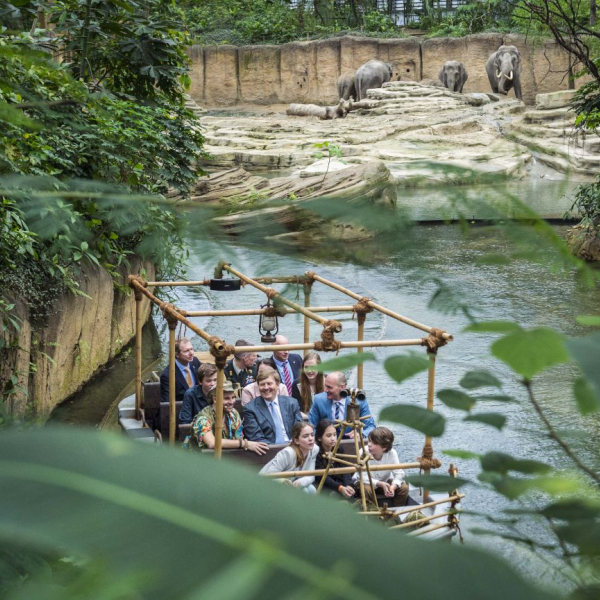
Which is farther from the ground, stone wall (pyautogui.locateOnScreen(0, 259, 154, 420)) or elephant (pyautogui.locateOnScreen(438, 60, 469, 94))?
elephant (pyautogui.locateOnScreen(438, 60, 469, 94))

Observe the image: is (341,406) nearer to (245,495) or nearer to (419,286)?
(419,286)

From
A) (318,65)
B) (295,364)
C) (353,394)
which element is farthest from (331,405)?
(318,65)

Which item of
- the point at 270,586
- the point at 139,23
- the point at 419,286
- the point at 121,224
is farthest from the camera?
the point at 139,23

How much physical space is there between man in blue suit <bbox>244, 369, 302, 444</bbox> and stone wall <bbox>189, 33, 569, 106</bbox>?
2800 cm

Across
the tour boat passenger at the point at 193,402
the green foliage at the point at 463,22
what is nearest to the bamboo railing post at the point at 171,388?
the tour boat passenger at the point at 193,402

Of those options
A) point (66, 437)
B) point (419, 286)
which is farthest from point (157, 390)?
point (66, 437)

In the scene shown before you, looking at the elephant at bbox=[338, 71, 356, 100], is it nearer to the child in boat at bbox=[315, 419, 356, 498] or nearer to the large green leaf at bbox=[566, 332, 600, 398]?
the child in boat at bbox=[315, 419, 356, 498]

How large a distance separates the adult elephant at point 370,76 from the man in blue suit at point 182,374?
24208 mm

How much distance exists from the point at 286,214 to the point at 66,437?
1.79ft

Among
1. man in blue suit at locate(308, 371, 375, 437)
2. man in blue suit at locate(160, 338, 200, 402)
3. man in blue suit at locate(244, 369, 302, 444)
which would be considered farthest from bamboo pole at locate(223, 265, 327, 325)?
man in blue suit at locate(160, 338, 200, 402)

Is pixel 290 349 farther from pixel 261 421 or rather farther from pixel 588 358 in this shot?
pixel 588 358

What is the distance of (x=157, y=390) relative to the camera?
6.76 meters

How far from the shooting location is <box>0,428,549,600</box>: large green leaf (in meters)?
0.27

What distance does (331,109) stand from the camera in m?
27.0
